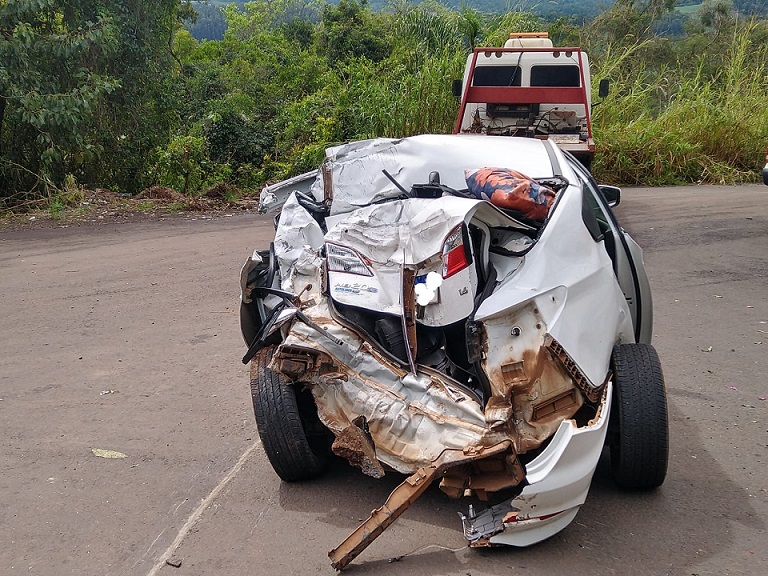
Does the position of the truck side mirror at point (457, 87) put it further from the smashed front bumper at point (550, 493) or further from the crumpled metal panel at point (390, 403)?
the smashed front bumper at point (550, 493)

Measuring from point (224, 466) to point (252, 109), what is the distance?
54.3 ft

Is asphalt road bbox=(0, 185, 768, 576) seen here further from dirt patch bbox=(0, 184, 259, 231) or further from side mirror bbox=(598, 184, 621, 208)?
dirt patch bbox=(0, 184, 259, 231)

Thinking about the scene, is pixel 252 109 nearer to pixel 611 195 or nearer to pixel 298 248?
pixel 611 195

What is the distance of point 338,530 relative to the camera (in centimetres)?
375

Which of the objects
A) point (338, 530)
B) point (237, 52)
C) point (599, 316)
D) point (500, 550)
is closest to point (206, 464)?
point (338, 530)

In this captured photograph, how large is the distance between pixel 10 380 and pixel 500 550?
13.6 feet

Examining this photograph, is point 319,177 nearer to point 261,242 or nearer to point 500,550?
point 500,550

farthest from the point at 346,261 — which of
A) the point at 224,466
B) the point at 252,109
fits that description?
the point at 252,109

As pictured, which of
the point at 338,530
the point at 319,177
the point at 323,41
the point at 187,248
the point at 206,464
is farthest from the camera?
the point at 323,41

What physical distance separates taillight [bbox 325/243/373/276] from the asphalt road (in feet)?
3.61

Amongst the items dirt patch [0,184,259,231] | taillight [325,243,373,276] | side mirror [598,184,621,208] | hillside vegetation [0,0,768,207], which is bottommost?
dirt patch [0,184,259,231]

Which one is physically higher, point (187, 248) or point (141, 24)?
point (141, 24)

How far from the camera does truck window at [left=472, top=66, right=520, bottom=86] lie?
13.4 m

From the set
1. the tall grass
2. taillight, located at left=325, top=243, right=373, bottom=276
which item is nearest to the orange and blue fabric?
taillight, located at left=325, top=243, right=373, bottom=276
